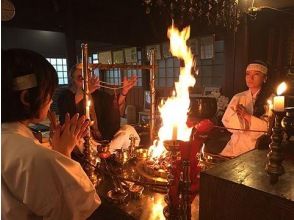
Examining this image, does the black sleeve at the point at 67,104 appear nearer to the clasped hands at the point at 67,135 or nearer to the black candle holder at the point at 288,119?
the clasped hands at the point at 67,135

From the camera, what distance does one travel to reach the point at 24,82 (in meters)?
1.51

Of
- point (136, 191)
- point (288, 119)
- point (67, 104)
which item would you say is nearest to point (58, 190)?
point (136, 191)

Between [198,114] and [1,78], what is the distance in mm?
4547

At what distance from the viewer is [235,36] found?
6816 millimetres

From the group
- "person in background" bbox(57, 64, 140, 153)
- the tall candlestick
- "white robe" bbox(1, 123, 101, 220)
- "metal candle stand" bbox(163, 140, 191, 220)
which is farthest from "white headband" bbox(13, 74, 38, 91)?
"person in background" bbox(57, 64, 140, 153)

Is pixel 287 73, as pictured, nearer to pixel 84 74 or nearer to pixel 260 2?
pixel 260 2

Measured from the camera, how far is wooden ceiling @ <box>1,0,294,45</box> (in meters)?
7.64

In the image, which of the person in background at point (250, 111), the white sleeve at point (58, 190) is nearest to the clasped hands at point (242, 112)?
the person in background at point (250, 111)

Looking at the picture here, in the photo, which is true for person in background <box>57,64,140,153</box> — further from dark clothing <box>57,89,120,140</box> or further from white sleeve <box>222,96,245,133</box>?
white sleeve <box>222,96,245,133</box>

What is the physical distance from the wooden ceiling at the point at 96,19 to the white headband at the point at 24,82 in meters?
6.05

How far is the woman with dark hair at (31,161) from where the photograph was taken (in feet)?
4.71

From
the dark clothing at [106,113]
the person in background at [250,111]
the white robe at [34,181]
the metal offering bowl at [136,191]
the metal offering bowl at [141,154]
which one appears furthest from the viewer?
the dark clothing at [106,113]

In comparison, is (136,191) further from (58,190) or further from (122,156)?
(58,190)

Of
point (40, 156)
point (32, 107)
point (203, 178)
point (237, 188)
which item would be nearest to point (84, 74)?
point (32, 107)
